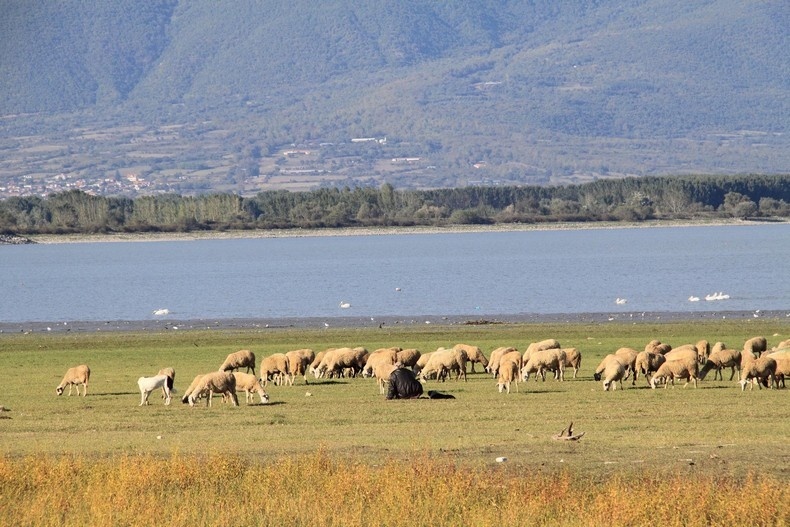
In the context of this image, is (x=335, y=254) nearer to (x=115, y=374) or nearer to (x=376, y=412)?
(x=115, y=374)

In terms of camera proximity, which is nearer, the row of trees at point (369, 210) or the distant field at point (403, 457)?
the distant field at point (403, 457)

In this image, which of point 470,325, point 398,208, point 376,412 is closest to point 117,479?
point 376,412

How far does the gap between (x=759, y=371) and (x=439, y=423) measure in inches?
265

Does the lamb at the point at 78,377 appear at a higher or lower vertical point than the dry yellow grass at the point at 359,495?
higher

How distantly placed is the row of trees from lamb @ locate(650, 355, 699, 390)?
5969 inches

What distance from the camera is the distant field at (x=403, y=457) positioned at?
14195 mm

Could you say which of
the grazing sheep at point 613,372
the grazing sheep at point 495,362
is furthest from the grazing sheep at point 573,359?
the grazing sheep at point 613,372

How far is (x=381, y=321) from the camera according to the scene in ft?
169

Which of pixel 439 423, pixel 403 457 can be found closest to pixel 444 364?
pixel 439 423

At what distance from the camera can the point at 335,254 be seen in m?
136

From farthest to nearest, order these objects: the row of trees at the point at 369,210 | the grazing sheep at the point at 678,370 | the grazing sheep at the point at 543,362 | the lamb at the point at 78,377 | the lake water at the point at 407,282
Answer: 1. the row of trees at the point at 369,210
2. the lake water at the point at 407,282
3. the grazing sheep at the point at 543,362
4. the lamb at the point at 78,377
5. the grazing sheep at the point at 678,370

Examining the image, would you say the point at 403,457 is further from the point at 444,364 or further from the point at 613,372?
the point at 444,364

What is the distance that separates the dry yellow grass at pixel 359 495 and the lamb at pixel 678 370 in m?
9.89

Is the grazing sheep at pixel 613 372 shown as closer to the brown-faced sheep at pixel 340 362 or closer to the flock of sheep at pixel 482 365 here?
the flock of sheep at pixel 482 365
